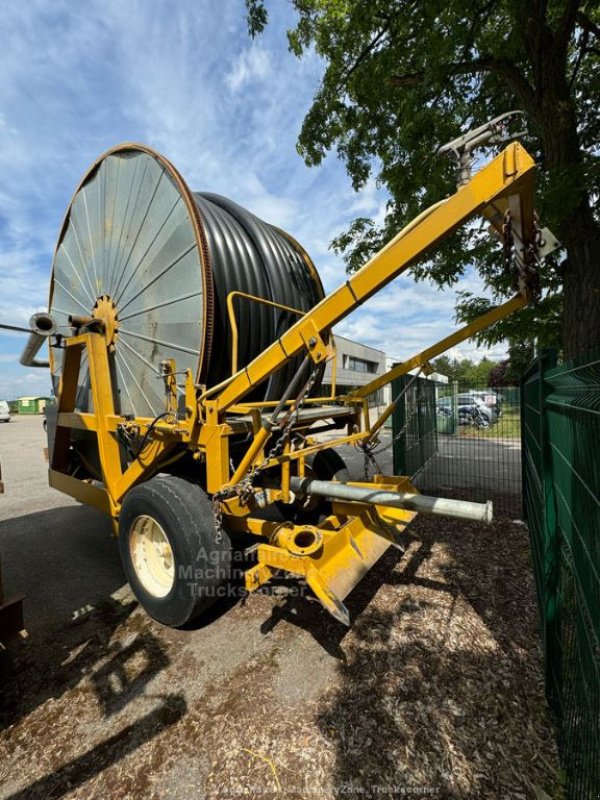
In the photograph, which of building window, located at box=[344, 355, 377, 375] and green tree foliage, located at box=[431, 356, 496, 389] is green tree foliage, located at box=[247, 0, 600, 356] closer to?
building window, located at box=[344, 355, 377, 375]

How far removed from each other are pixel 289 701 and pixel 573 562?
69.2 inches

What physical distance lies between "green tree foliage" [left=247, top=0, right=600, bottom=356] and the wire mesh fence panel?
6.23 ft

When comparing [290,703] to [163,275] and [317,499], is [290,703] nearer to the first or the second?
[317,499]

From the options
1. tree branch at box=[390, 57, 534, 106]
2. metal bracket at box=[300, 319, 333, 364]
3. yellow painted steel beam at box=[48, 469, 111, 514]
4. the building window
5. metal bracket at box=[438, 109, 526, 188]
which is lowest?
yellow painted steel beam at box=[48, 469, 111, 514]

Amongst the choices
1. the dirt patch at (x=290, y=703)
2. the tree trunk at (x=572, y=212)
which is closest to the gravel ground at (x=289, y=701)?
the dirt patch at (x=290, y=703)

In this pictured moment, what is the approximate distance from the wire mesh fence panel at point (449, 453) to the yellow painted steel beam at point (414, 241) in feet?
11.4

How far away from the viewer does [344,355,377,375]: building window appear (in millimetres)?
38531

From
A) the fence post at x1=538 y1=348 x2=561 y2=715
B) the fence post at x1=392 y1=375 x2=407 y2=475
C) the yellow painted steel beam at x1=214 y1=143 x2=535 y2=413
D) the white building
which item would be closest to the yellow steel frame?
the yellow painted steel beam at x1=214 y1=143 x2=535 y2=413

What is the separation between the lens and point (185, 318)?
3.42 meters

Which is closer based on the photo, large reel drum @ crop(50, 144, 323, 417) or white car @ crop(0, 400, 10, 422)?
large reel drum @ crop(50, 144, 323, 417)

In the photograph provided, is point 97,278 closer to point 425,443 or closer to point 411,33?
point 411,33

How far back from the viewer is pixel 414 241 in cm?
208

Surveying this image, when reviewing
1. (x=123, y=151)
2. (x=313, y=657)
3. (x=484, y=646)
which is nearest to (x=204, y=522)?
(x=313, y=657)

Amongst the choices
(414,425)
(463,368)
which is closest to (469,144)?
(414,425)
